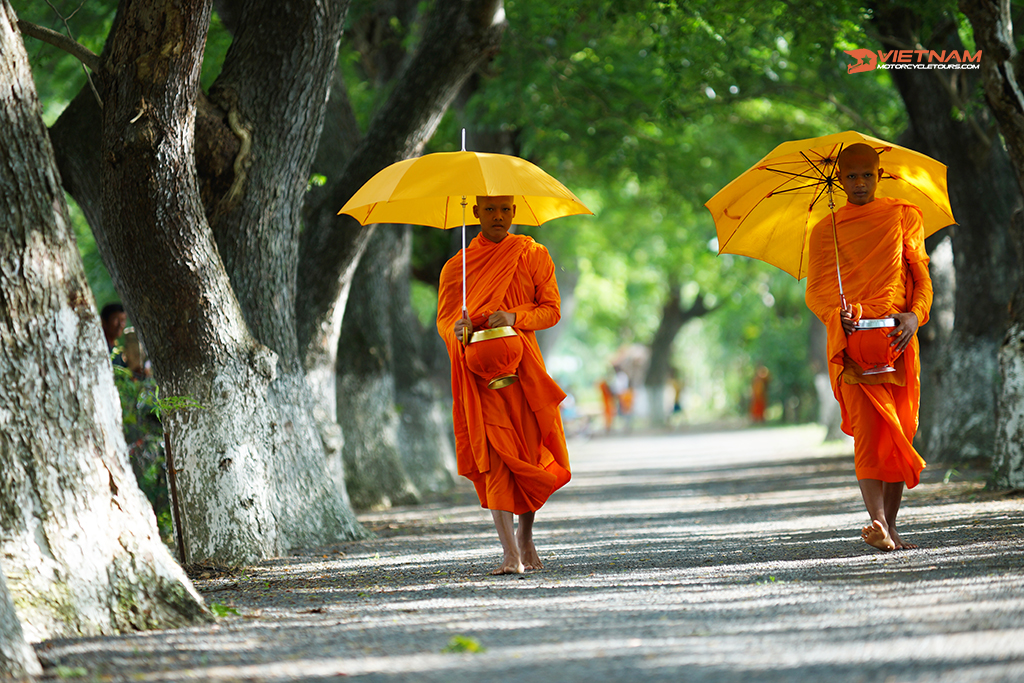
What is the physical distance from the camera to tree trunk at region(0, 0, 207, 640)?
4.42 m

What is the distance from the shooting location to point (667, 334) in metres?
36.2

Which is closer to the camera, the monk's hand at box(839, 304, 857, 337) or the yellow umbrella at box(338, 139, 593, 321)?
the yellow umbrella at box(338, 139, 593, 321)

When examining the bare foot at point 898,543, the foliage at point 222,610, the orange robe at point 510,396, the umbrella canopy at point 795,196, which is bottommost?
the bare foot at point 898,543

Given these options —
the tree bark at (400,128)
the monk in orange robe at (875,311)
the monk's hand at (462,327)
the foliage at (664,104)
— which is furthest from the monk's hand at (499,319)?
the tree bark at (400,128)

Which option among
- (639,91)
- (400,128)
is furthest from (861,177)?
(639,91)

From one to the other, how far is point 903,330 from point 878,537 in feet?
3.98

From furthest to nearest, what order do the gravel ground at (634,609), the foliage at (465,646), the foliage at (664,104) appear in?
the foliage at (664,104) → the foliage at (465,646) → the gravel ground at (634,609)

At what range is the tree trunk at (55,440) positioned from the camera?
14.5 feet

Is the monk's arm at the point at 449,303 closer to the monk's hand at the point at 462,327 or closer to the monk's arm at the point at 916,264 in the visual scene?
the monk's hand at the point at 462,327

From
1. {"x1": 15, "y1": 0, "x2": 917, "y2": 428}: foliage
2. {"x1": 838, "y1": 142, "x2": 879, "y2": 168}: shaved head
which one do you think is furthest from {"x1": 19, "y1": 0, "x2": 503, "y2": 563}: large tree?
{"x1": 838, "y1": 142, "x2": 879, "y2": 168}: shaved head

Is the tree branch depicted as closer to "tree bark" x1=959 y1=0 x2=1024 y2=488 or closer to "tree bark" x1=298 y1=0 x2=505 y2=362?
"tree bark" x1=298 y1=0 x2=505 y2=362

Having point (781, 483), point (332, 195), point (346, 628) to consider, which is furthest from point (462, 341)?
point (781, 483)

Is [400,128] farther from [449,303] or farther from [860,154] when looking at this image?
[860,154]

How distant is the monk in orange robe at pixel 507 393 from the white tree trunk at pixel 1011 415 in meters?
4.46
